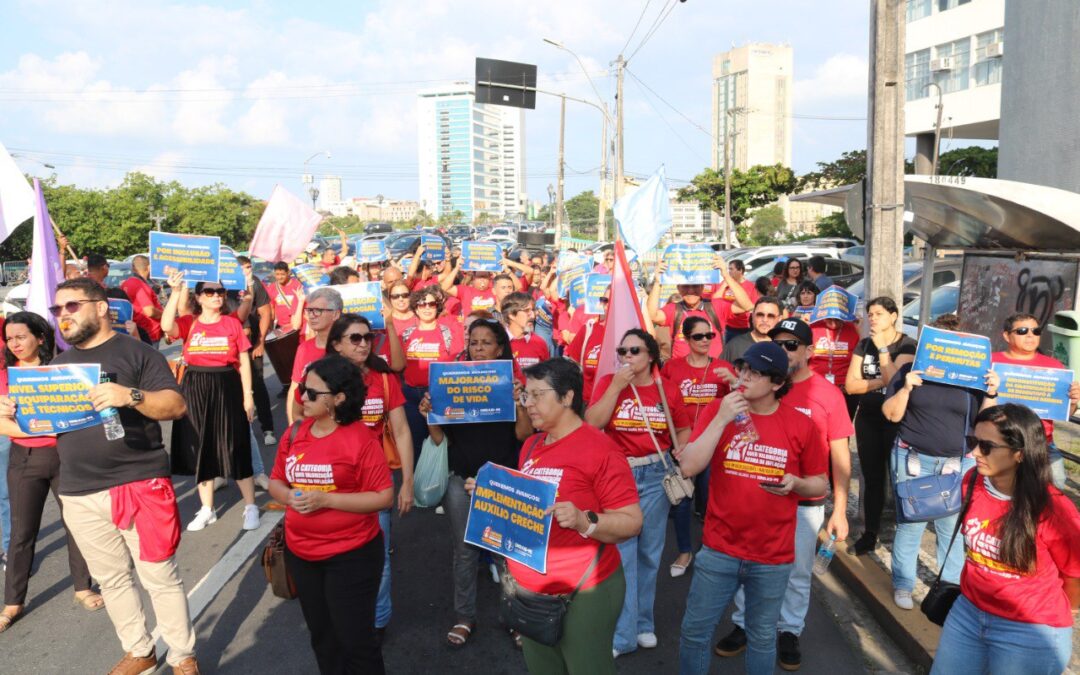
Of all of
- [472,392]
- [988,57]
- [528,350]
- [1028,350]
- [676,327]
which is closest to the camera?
[472,392]

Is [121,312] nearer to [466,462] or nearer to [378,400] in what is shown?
[378,400]

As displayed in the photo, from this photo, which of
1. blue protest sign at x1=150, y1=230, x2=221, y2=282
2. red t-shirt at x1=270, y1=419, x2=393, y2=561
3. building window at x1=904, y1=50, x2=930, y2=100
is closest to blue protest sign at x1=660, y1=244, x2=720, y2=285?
blue protest sign at x1=150, y1=230, x2=221, y2=282

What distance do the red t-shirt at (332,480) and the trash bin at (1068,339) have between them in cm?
531

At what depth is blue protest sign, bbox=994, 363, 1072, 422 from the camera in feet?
14.6

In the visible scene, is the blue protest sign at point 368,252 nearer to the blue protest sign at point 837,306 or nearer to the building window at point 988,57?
the blue protest sign at point 837,306

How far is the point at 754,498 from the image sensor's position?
11.1 ft

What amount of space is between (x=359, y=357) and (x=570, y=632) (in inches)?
85.1

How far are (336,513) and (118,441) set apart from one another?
53.3 inches

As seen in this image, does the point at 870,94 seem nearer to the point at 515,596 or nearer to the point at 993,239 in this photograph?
the point at 993,239

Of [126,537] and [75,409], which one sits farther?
[126,537]

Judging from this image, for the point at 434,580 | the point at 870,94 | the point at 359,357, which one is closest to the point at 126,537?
the point at 359,357

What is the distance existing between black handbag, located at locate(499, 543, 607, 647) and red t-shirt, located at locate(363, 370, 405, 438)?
170 cm

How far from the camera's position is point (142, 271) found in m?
10.5

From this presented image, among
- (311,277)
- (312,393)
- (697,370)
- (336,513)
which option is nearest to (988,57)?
(311,277)
